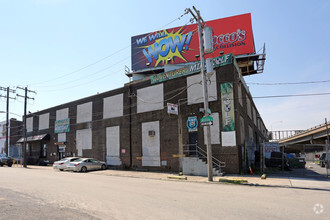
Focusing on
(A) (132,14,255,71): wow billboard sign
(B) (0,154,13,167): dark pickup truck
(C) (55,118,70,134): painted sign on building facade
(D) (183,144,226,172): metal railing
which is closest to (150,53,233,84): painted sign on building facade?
(A) (132,14,255,71): wow billboard sign

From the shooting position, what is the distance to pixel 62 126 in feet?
118

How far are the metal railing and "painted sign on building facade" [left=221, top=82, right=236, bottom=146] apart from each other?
1567 millimetres

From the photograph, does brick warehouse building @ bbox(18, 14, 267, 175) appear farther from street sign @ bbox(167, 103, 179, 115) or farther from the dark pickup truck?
the dark pickup truck

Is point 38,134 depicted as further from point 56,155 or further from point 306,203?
point 306,203

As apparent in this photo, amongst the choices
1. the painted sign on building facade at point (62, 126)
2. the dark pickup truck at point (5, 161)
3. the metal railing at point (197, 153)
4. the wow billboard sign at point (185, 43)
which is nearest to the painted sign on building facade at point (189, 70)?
the wow billboard sign at point (185, 43)

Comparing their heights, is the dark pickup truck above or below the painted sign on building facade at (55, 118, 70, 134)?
below

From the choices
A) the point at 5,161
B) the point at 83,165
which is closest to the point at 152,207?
the point at 83,165

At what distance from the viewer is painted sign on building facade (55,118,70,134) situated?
35062 millimetres


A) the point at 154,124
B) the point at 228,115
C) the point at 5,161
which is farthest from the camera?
the point at 5,161

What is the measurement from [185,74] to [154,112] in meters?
4.90

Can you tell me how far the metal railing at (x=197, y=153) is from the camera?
1961 centimetres

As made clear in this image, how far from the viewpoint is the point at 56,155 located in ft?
119

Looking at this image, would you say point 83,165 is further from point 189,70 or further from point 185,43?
point 185,43

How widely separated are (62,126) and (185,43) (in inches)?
831
